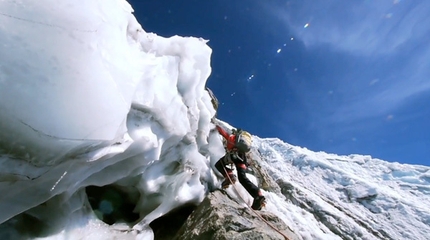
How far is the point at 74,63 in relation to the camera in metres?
2.61

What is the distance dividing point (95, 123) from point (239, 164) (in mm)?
4135

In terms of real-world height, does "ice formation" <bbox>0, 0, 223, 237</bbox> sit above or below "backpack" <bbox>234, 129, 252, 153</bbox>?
below

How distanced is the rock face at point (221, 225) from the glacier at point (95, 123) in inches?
16.5

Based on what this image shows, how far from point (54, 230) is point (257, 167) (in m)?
7.52

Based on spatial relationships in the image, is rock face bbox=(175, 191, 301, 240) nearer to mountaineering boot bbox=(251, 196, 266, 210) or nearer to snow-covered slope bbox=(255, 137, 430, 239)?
mountaineering boot bbox=(251, 196, 266, 210)

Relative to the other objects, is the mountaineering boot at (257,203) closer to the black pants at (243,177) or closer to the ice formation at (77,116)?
the black pants at (243,177)

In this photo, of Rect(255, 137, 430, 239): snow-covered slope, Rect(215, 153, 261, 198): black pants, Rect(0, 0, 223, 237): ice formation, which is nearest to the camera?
Rect(0, 0, 223, 237): ice formation

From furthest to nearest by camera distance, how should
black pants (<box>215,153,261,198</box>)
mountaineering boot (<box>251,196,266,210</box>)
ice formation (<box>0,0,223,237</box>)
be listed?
black pants (<box>215,153,261,198</box>) < mountaineering boot (<box>251,196,266,210</box>) < ice formation (<box>0,0,223,237</box>)

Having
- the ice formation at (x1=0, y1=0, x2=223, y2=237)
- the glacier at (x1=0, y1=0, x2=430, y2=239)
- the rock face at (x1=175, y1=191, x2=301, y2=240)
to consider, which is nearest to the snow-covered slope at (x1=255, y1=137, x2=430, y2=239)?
the glacier at (x1=0, y1=0, x2=430, y2=239)

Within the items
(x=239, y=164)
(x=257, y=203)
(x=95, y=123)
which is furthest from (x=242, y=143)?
(x=95, y=123)

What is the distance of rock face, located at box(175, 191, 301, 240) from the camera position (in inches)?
138

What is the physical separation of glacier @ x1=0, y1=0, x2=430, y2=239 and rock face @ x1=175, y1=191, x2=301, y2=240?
1.38 feet

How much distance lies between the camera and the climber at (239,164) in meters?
5.76

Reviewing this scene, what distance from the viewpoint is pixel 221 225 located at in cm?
364
